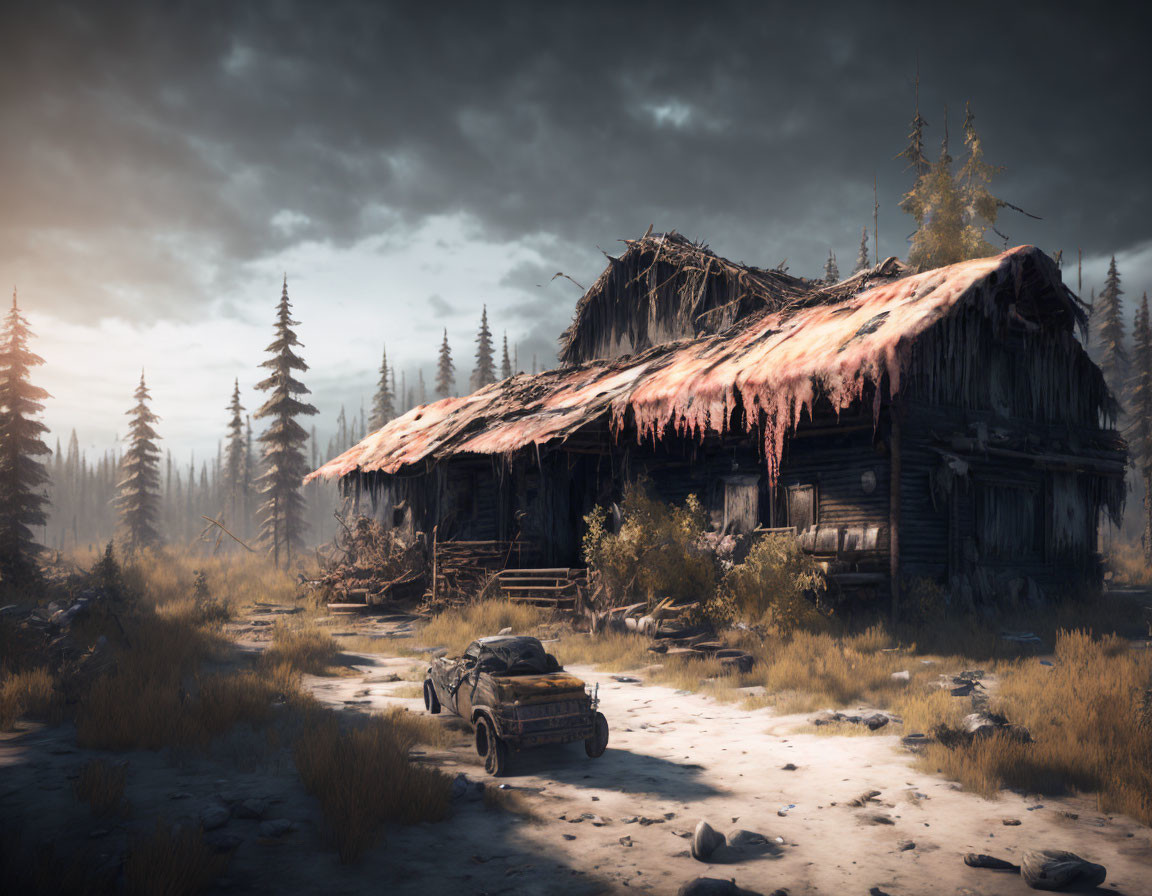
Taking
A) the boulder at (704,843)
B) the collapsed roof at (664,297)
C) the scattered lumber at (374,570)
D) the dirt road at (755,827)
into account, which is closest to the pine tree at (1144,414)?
the collapsed roof at (664,297)

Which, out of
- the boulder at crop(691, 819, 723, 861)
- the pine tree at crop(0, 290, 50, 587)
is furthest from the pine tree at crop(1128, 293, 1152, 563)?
the pine tree at crop(0, 290, 50, 587)

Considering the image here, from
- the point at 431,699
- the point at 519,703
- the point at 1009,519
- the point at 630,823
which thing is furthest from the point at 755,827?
the point at 1009,519

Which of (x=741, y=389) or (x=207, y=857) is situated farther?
(x=741, y=389)

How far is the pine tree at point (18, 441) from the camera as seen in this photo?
27719 millimetres

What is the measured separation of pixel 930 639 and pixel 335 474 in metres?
17.6

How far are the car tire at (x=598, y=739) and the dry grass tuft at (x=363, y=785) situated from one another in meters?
1.76

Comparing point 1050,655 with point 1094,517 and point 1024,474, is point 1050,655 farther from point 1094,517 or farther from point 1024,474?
point 1094,517

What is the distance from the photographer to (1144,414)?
3588 centimetres

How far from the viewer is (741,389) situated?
1462 cm

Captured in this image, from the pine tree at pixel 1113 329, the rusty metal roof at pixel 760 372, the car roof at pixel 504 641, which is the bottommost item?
the car roof at pixel 504 641

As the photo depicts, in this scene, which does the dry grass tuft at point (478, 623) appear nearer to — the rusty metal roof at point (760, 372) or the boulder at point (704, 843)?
the rusty metal roof at point (760, 372)

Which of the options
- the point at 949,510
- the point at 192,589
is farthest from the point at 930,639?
the point at 192,589

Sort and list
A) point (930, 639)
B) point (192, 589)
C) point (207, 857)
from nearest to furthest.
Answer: point (207, 857)
point (930, 639)
point (192, 589)

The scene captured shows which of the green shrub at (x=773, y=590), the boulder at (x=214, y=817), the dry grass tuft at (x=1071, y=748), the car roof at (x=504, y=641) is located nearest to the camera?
the boulder at (x=214, y=817)
